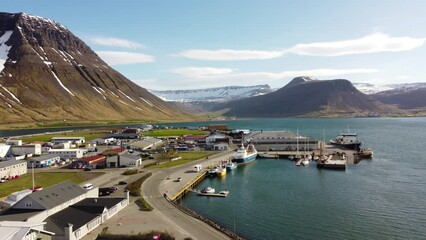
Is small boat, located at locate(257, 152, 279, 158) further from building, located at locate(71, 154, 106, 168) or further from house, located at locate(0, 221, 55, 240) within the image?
house, located at locate(0, 221, 55, 240)

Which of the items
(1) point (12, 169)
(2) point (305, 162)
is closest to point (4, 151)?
(1) point (12, 169)

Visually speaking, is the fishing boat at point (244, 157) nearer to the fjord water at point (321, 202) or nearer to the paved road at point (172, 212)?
the fjord water at point (321, 202)

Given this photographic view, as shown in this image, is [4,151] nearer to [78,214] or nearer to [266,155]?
[266,155]

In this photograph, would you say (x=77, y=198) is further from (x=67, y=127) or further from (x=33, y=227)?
(x=67, y=127)

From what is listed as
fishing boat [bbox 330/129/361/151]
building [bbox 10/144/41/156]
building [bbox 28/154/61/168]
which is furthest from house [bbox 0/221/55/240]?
fishing boat [bbox 330/129/361/151]

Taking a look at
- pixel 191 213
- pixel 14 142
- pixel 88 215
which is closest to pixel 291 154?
pixel 191 213

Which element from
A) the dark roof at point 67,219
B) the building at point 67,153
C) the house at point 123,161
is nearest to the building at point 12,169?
the house at point 123,161
